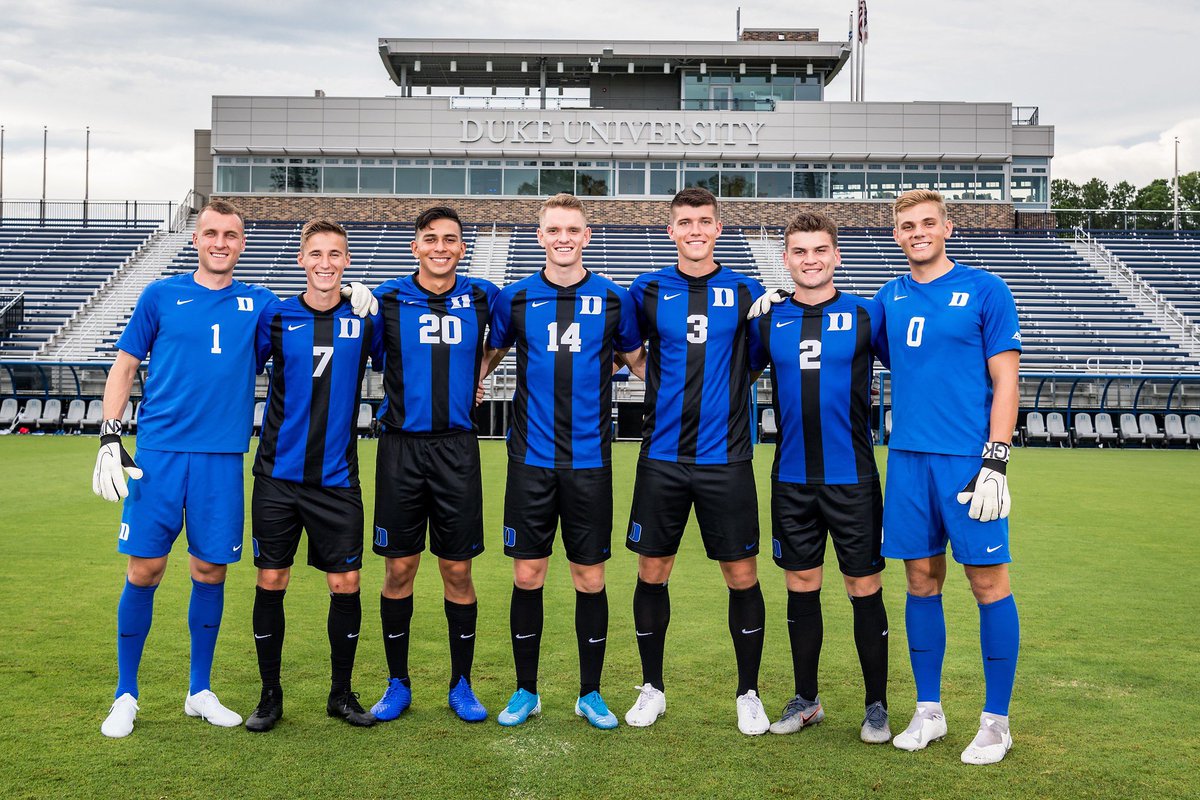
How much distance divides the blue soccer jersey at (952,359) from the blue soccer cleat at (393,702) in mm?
2326

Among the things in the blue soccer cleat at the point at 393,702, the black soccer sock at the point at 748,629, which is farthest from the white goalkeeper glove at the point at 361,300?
the black soccer sock at the point at 748,629

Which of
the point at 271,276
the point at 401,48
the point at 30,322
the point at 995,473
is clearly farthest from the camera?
the point at 401,48

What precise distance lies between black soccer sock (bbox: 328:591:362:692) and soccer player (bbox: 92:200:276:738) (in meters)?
0.44

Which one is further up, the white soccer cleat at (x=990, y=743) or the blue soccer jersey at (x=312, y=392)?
the blue soccer jersey at (x=312, y=392)

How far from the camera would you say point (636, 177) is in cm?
3069

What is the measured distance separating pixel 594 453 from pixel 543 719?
1144 millimetres

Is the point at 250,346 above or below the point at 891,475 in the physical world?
above

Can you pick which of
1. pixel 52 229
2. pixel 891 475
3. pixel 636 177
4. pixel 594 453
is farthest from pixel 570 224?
pixel 52 229

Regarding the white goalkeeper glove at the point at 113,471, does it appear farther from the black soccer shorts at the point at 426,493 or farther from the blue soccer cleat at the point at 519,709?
the blue soccer cleat at the point at 519,709

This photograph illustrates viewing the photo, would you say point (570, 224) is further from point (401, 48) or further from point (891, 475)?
point (401, 48)

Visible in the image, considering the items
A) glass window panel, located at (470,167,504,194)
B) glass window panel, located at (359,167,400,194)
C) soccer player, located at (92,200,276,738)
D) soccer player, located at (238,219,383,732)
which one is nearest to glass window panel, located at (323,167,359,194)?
glass window panel, located at (359,167,400,194)

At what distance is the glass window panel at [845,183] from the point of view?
30766mm

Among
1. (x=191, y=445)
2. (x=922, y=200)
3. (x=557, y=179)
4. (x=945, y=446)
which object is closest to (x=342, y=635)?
(x=191, y=445)

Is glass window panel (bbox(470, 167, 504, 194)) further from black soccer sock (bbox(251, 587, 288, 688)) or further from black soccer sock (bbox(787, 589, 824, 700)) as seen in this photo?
black soccer sock (bbox(787, 589, 824, 700))
